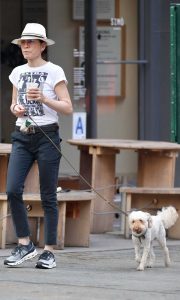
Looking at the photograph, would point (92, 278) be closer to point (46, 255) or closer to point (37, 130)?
point (46, 255)

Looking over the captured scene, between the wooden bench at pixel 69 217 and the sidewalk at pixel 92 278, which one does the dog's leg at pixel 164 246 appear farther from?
the wooden bench at pixel 69 217

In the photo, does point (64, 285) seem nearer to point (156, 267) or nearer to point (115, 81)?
point (156, 267)

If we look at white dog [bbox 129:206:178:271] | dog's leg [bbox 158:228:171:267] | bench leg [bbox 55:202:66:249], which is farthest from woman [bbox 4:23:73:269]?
bench leg [bbox 55:202:66:249]

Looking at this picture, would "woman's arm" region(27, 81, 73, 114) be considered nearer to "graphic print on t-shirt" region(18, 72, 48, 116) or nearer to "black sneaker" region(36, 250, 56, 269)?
"graphic print on t-shirt" region(18, 72, 48, 116)

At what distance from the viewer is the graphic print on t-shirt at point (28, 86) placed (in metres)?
7.95

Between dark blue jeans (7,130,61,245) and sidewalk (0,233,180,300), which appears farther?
dark blue jeans (7,130,61,245)

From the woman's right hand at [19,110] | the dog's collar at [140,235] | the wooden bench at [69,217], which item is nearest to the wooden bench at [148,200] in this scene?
the wooden bench at [69,217]

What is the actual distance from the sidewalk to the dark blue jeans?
1.42ft

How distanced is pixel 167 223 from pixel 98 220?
229 centimetres

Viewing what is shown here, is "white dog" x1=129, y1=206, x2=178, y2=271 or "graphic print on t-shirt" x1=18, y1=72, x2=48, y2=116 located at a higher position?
"graphic print on t-shirt" x1=18, y1=72, x2=48, y2=116

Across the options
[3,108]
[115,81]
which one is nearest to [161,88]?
[115,81]

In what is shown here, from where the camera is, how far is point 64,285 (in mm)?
7305

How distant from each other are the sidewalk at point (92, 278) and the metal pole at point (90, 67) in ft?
9.45

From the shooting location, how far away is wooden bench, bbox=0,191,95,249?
30.6ft
